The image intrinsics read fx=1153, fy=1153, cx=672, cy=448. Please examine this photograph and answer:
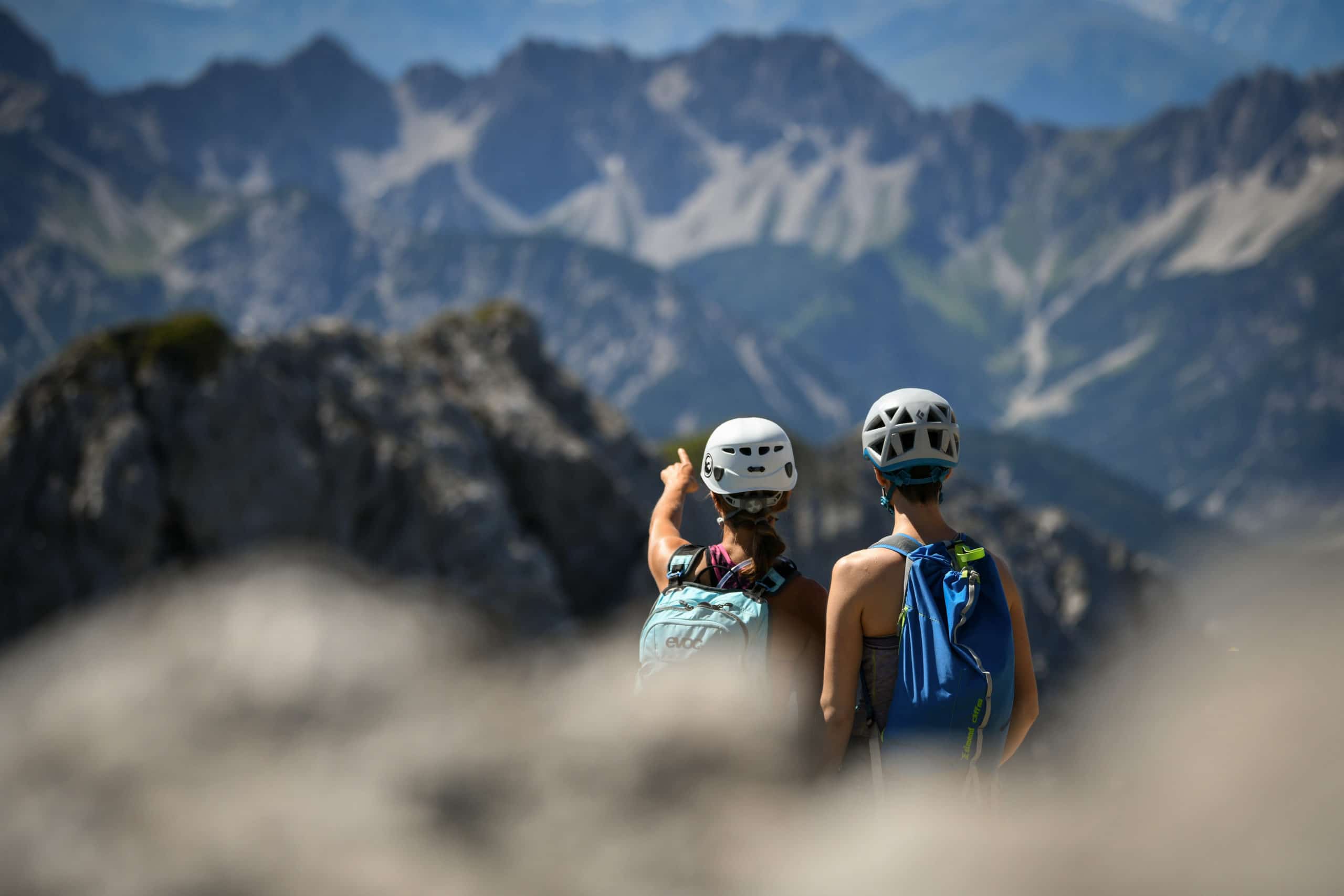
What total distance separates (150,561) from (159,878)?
81.7 metres

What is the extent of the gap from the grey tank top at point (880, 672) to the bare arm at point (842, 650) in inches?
4.9

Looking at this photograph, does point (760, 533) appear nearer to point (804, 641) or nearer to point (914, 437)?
point (804, 641)

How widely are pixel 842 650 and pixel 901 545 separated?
807mm

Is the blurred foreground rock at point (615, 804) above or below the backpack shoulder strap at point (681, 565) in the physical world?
below

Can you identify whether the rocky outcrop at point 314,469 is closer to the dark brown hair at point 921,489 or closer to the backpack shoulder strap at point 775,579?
the backpack shoulder strap at point 775,579

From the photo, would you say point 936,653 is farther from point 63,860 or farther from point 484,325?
point 484,325

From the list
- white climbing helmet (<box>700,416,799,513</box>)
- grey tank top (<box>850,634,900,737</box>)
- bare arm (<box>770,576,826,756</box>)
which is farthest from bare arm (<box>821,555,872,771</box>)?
white climbing helmet (<box>700,416,799,513</box>)

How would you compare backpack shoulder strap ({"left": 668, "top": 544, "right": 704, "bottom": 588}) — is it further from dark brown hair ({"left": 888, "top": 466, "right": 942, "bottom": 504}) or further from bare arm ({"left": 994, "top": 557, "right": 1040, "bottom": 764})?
bare arm ({"left": 994, "top": 557, "right": 1040, "bottom": 764})

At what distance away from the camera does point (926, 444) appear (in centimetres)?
795

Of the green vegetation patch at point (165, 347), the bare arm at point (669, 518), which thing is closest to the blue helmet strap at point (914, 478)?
the bare arm at point (669, 518)

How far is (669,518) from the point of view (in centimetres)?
938

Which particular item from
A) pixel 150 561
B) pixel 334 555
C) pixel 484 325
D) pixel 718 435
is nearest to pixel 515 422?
pixel 484 325

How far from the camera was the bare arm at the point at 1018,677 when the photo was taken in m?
7.55

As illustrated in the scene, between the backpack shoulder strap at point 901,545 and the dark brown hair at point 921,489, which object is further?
the dark brown hair at point 921,489
